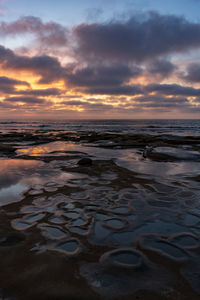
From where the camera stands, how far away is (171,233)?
2.28 metres

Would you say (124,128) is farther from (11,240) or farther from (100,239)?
(11,240)

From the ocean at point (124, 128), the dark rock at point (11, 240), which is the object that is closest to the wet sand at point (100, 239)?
Answer: the dark rock at point (11, 240)

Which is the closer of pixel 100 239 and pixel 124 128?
pixel 100 239

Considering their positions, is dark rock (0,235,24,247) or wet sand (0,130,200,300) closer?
wet sand (0,130,200,300)

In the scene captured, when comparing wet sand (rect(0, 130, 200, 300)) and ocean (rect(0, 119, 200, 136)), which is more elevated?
ocean (rect(0, 119, 200, 136))

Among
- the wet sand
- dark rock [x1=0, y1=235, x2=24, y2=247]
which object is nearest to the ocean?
the wet sand

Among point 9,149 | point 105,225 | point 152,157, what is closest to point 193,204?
point 105,225

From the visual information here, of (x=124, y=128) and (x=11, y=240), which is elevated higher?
(x=124, y=128)

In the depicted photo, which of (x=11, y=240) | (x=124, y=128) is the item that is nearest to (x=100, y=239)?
(x=11, y=240)

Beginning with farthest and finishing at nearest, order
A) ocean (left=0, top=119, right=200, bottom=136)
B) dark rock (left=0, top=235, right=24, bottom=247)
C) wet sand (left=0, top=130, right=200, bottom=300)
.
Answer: ocean (left=0, top=119, right=200, bottom=136) → dark rock (left=0, top=235, right=24, bottom=247) → wet sand (left=0, top=130, right=200, bottom=300)

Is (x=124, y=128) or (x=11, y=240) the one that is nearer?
(x=11, y=240)

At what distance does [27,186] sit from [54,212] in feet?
5.24

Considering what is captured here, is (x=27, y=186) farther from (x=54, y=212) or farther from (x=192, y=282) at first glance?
(x=192, y=282)

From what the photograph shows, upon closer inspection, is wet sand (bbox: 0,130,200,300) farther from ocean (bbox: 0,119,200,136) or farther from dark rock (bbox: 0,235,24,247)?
ocean (bbox: 0,119,200,136)
